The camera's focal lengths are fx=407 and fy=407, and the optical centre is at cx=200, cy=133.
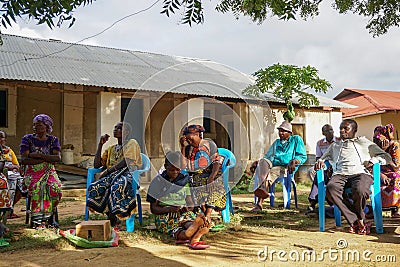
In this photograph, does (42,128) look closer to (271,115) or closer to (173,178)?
(173,178)

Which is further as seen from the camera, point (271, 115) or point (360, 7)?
point (271, 115)

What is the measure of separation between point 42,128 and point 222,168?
6.98 feet

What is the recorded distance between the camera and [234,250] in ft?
11.9

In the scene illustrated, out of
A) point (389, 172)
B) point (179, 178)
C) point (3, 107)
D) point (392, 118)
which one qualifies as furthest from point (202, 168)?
point (392, 118)

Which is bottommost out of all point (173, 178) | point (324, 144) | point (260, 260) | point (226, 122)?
point (260, 260)

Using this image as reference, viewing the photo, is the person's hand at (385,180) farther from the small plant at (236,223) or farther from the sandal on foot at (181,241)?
the sandal on foot at (181,241)

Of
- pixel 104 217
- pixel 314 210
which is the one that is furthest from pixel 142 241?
pixel 314 210

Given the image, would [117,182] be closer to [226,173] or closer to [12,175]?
[226,173]

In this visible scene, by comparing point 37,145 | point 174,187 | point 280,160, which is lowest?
point 174,187

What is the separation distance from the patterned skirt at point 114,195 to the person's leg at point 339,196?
213 cm

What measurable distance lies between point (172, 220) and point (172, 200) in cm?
20

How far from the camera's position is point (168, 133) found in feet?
34.8

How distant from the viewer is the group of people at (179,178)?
4.16m

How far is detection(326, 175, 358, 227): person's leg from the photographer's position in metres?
4.30
